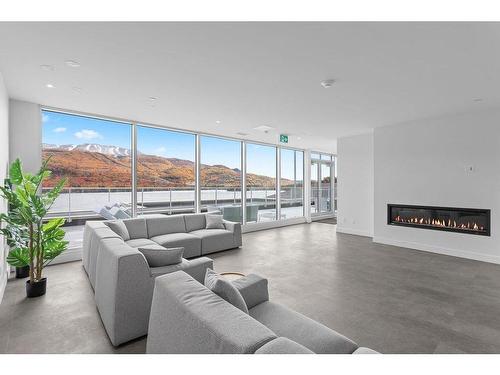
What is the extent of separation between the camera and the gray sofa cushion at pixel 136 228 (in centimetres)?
448

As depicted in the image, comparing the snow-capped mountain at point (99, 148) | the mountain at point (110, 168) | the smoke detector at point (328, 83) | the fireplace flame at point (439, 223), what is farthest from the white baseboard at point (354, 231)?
the snow-capped mountain at point (99, 148)

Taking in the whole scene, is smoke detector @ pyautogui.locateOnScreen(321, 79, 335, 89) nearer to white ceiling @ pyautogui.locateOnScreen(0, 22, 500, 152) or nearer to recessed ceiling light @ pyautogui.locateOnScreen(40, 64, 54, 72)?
white ceiling @ pyautogui.locateOnScreen(0, 22, 500, 152)

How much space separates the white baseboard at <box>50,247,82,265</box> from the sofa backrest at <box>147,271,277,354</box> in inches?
150

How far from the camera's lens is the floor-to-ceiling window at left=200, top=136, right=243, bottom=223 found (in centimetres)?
674

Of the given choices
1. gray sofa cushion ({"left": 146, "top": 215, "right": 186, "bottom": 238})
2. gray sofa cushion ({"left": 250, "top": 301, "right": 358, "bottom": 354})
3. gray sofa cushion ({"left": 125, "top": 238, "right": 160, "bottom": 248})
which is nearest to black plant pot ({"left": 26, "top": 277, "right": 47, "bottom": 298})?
gray sofa cushion ({"left": 125, "top": 238, "right": 160, "bottom": 248})

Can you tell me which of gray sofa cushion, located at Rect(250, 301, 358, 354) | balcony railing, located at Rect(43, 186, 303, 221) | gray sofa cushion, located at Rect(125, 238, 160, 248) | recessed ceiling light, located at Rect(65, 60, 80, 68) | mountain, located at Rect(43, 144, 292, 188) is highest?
recessed ceiling light, located at Rect(65, 60, 80, 68)

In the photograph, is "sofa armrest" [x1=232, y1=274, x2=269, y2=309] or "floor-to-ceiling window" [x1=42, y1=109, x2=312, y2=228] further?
"floor-to-ceiling window" [x1=42, y1=109, x2=312, y2=228]

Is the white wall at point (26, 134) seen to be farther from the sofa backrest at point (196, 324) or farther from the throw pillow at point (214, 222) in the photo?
the sofa backrest at point (196, 324)

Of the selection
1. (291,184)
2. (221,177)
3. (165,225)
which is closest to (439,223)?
(291,184)

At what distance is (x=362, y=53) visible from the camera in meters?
2.52

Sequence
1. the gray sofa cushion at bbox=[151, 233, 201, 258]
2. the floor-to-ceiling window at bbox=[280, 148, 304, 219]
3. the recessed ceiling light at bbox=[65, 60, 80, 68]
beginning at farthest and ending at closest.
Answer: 1. the floor-to-ceiling window at bbox=[280, 148, 304, 219]
2. the gray sofa cushion at bbox=[151, 233, 201, 258]
3. the recessed ceiling light at bbox=[65, 60, 80, 68]

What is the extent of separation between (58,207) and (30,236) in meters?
2.63

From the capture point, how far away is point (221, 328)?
1.08 m
